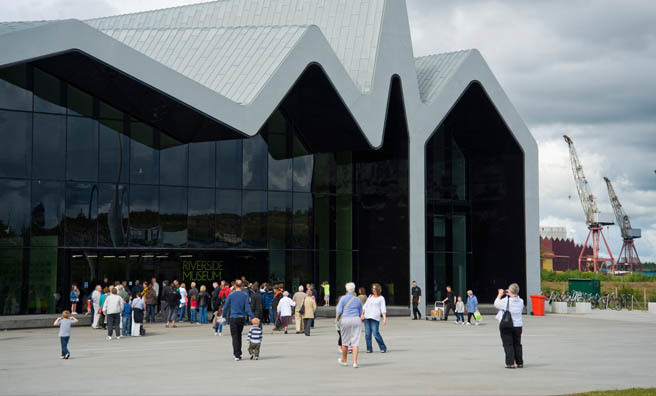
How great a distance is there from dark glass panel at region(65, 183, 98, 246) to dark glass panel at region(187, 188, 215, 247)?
3.94 metres

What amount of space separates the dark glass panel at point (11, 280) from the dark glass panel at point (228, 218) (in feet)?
25.8

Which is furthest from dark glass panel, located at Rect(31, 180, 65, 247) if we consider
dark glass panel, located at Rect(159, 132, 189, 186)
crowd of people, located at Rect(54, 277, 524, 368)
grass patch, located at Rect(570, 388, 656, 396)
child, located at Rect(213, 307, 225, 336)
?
grass patch, located at Rect(570, 388, 656, 396)

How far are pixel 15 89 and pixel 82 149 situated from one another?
10.4 ft

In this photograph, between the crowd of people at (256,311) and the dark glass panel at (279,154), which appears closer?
the crowd of people at (256,311)

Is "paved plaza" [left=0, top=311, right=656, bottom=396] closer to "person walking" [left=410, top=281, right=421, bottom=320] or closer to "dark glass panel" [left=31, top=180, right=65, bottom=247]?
"dark glass panel" [left=31, top=180, right=65, bottom=247]

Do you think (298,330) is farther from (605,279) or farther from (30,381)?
(605,279)

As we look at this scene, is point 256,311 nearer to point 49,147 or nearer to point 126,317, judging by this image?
point 126,317

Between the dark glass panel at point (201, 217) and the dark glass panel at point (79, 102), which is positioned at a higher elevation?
the dark glass panel at point (79, 102)

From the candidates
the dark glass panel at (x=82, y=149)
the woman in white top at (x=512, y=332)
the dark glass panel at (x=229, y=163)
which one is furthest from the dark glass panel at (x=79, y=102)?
the woman in white top at (x=512, y=332)

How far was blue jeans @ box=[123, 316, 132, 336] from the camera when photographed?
24.7 metres

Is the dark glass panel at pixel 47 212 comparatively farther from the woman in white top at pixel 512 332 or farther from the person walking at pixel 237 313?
the woman in white top at pixel 512 332

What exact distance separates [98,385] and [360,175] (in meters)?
26.4

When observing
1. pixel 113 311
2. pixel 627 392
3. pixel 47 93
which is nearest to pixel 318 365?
pixel 627 392

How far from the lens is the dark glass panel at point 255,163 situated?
117ft
